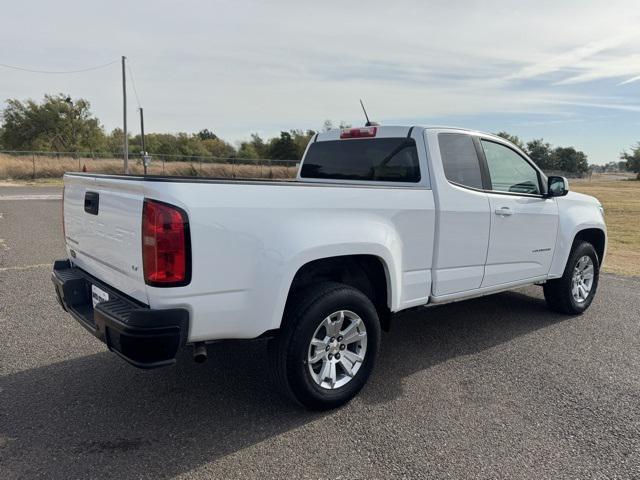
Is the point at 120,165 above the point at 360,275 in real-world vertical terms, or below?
above

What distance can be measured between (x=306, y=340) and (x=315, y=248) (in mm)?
579

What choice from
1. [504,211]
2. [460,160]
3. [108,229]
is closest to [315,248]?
[108,229]

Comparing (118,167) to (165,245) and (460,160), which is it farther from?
(165,245)

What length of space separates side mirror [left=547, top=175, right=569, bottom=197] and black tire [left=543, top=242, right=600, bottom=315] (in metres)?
0.84

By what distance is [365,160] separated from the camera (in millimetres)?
4426

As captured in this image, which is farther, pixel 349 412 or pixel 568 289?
pixel 568 289

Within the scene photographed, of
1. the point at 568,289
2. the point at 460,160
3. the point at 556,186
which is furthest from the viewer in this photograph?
the point at 568,289

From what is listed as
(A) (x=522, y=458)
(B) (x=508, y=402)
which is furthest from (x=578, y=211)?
(A) (x=522, y=458)

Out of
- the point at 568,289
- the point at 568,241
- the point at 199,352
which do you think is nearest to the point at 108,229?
the point at 199,352

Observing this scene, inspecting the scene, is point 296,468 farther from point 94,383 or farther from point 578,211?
point 578,211

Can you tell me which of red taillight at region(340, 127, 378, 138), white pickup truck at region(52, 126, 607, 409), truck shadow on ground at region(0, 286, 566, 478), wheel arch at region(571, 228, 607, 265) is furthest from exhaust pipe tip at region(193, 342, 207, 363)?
wheel arch at region(571, 228, 607, 265)

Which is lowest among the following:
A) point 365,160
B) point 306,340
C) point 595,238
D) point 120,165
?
point 306,340

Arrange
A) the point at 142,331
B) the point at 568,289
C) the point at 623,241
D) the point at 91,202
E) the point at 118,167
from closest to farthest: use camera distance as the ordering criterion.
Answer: the point at 142,331 → the point at 91,202 → the point at 568,289 → the point at 623,241 → the point at 118,167

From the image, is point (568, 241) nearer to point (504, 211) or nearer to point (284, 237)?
point (504, 211)
